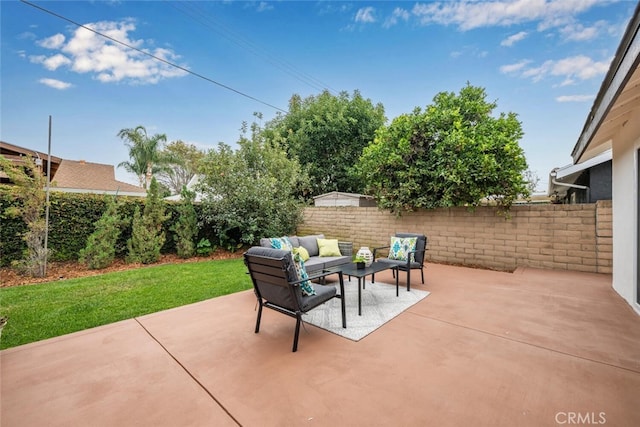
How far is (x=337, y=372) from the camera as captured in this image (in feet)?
7.80

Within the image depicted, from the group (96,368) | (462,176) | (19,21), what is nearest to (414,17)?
(462,176)

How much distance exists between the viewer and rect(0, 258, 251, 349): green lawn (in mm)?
3481

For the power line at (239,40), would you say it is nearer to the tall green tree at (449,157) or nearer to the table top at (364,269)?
the tall green tree at (449,157)

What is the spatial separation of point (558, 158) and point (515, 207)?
11.5 meters

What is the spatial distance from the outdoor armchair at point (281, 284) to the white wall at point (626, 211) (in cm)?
424

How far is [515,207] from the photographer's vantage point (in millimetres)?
6859

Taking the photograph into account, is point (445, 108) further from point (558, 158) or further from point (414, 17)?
point (558, 158)

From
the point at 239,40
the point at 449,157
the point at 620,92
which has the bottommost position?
the point at 620,92

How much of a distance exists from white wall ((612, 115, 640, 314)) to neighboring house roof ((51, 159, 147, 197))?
20510mm

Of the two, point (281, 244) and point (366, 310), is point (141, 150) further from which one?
point (366, 310)

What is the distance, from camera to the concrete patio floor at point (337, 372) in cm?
187

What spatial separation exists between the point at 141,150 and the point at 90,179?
3753 millimetres

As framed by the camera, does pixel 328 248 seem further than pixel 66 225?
No

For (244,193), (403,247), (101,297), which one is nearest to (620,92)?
(403,247)
